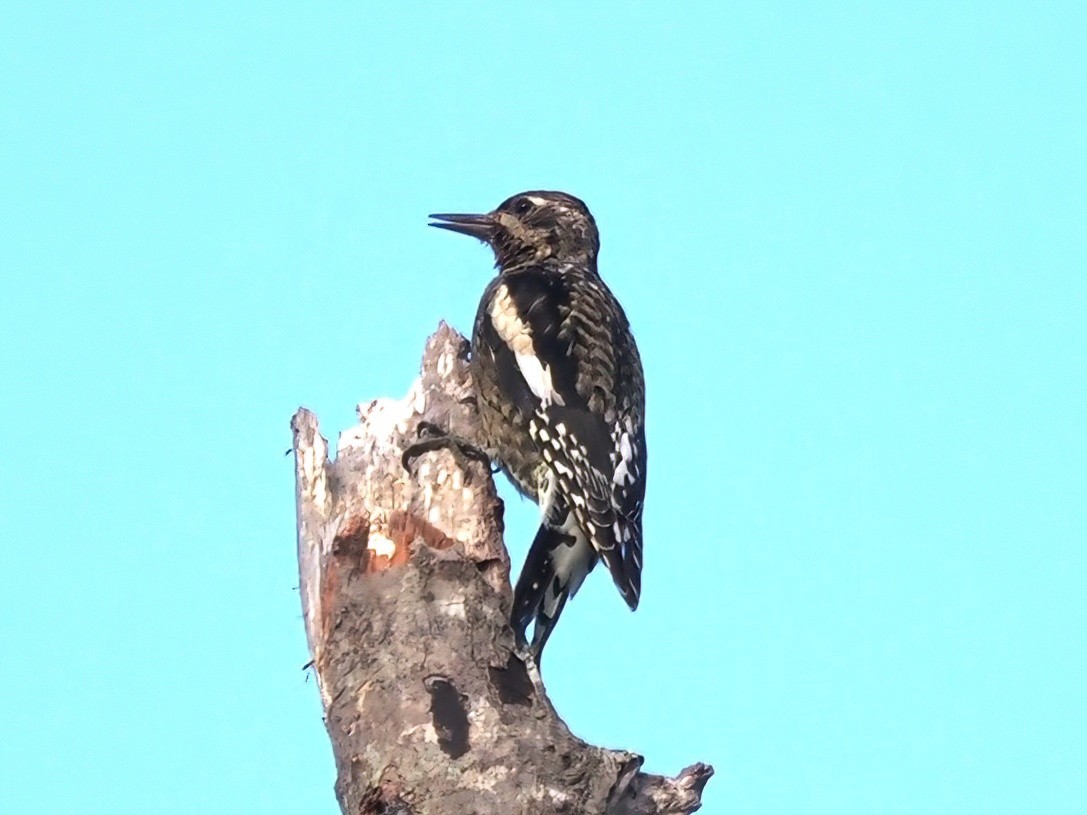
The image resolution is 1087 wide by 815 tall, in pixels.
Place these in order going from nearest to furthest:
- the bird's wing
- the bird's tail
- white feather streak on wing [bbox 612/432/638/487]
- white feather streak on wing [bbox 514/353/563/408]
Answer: the bird's tail < the bird's wing < white feather streak on wing [bbox 612/432/638/487] < white feather streak on wing [bbox 514/353/563/408]

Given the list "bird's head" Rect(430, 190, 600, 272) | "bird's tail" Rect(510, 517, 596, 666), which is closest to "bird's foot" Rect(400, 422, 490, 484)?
"bird's tail" Rect(510, 517, 596, 666)

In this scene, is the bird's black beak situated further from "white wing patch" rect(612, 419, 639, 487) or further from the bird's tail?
the bird's tail

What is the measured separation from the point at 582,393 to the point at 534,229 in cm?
132

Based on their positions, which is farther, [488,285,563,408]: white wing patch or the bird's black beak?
the bird's black beak

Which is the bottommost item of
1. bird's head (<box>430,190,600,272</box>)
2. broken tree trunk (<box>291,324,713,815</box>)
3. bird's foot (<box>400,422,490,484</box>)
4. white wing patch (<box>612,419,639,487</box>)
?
broken tree trunk (<box>291,324,713,815</box>)

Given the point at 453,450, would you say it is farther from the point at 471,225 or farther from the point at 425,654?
the point at 471,225

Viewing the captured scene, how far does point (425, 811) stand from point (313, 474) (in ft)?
4.32

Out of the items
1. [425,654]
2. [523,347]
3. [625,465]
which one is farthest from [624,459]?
[425,654]

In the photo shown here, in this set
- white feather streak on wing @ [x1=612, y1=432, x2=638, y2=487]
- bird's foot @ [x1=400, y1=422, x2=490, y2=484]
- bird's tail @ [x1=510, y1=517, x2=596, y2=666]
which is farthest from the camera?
white feather streak on wing @ [x1=612, y1=432, x2=638, y2=487]

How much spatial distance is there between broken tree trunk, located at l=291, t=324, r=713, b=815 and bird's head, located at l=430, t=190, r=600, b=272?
1.58 metres

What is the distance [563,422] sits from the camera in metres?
5.08

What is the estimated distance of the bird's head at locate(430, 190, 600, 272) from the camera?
249 inches

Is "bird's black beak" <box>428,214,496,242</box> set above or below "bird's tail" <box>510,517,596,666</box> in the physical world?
above

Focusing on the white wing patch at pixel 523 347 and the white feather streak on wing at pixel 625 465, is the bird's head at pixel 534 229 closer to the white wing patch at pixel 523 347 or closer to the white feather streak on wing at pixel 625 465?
the white wing patch at pixel 523 347
